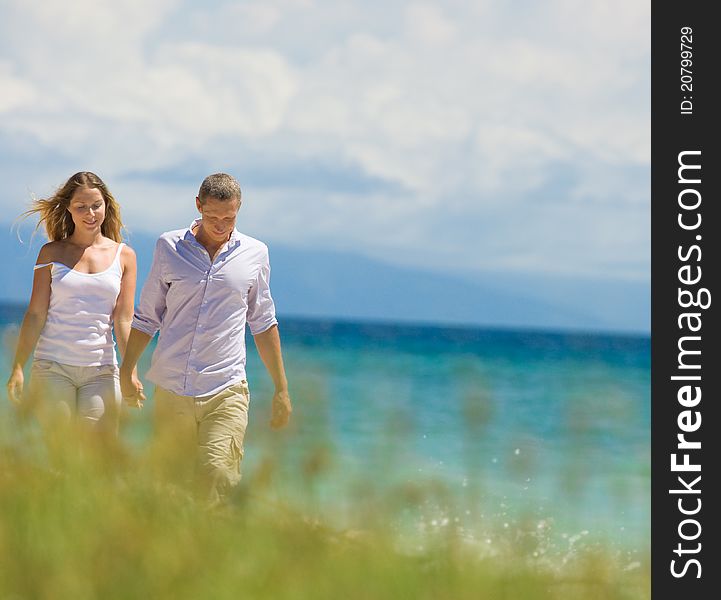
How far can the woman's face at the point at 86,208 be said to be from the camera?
17.5 feet

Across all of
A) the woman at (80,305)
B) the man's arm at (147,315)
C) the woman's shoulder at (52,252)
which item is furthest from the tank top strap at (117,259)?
the man's arm at (147,315)

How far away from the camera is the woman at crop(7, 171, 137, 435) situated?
5.20 meters

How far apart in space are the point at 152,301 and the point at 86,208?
0.68 meters

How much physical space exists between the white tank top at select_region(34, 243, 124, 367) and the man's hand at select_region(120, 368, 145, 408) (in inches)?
7.4

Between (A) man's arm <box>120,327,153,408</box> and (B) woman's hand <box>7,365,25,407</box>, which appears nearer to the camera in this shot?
(B) woman's hand <box>7,365,25,407</box>

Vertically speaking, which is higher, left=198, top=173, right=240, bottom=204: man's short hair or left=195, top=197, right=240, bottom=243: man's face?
left=198, top=173, right=240, bottom=204: man's short hair

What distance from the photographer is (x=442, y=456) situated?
42.3 ft

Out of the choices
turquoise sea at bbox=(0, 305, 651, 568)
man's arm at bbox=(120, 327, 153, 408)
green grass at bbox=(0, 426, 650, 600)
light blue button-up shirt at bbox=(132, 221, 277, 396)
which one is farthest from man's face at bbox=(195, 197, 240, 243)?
green grass at bbox=(0, 426, 650, 600)

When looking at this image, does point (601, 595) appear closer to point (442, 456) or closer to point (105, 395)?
point (105, 395)

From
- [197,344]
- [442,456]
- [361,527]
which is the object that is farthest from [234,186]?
[442,456]

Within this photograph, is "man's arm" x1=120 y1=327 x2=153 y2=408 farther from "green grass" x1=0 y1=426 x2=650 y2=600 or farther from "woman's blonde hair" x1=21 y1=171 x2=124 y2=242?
"green grass" x1=0 y1=426 x2=650 y2=600

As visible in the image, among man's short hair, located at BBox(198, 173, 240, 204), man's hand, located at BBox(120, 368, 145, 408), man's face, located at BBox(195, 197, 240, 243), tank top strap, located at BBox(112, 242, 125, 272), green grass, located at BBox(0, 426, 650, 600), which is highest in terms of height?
man's short hair, located at BBox(198, 173, 240, 204)

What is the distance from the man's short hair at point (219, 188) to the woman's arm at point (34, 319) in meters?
1.14

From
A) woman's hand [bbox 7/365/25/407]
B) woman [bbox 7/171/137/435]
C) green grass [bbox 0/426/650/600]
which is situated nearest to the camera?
green grass [bbox 0/426/650/600]
